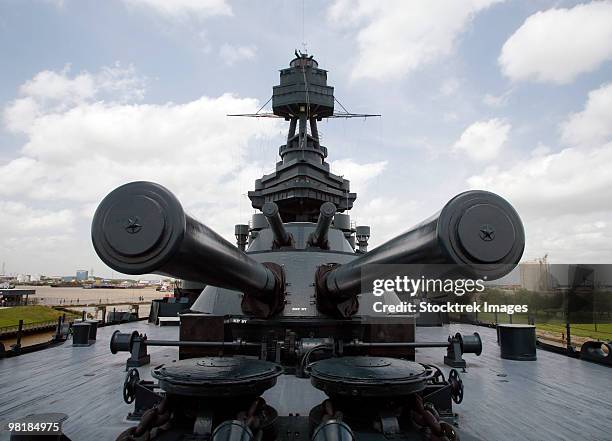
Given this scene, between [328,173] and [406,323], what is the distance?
23.9 ft

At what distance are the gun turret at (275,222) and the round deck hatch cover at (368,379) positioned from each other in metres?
1.59

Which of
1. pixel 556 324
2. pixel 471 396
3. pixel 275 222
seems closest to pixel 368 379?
A: pixel 275 222

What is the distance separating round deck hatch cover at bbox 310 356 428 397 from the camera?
87.0 inches

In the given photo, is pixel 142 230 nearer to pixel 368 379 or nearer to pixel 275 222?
Result: pixel 368 379

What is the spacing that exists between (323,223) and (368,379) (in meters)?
2.28

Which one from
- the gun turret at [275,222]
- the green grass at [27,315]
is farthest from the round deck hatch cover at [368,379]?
the green grass at [27,315]

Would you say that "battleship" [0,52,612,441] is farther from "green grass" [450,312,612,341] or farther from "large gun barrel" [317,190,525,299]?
"green grass" [450,312,612,341]

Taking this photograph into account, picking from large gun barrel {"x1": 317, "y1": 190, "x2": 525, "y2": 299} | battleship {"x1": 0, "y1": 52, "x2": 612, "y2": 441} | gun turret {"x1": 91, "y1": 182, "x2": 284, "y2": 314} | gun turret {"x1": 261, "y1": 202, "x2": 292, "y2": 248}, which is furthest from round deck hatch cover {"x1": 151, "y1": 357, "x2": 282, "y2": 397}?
gun turret {"x1": 261, "y1": 202, "x2": 292, "y2": 248}

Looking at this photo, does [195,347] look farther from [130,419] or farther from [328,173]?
[328,173]

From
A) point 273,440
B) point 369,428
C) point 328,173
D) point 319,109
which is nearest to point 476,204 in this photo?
point 369,428

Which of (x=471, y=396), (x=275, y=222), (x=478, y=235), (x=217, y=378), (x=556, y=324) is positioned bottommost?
(x=556, y=324)

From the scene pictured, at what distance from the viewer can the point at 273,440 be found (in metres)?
2.43

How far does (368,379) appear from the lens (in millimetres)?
2240

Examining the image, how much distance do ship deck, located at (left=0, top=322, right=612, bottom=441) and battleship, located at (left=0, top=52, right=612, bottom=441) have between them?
0.03 m
